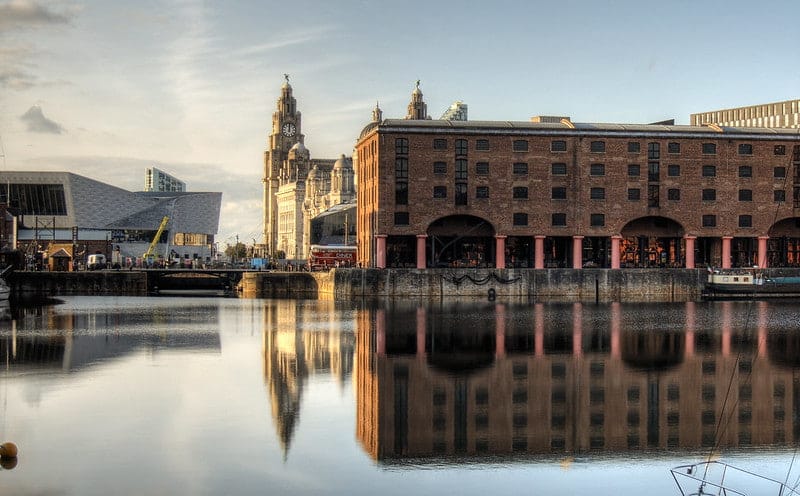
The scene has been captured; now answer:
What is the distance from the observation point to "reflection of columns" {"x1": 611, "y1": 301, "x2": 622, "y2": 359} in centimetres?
4822

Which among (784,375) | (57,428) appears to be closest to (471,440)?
(57,428)

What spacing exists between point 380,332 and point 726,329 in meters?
20.8

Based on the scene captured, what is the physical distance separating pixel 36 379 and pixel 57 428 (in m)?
10.4

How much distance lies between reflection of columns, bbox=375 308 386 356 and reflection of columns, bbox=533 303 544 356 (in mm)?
7309

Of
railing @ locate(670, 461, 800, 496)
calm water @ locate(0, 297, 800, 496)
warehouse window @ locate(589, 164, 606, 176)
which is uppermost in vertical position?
warehouse window @ locate(589, 164, 606, 176)

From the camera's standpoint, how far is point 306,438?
28.1 meters

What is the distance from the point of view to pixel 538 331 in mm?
59031

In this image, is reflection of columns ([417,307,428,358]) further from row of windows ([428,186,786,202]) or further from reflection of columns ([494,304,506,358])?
row of windows ([428,186,786,202])

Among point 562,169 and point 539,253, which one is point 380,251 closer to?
point 539,253

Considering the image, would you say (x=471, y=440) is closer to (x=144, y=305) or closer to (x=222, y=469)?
(x=222, y=469)

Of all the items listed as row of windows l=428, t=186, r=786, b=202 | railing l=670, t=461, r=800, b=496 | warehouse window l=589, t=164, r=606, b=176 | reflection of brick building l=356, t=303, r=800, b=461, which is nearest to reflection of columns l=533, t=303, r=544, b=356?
reflection of brick building l=356, t=303, r=800, b=461

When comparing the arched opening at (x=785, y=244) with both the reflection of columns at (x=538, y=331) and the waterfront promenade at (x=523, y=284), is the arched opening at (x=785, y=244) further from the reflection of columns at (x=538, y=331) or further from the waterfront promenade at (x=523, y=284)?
the reflection of columns at (x=538, y=331)

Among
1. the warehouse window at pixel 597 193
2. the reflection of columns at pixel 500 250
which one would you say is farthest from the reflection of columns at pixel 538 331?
the warehouse window at pixel 597 193

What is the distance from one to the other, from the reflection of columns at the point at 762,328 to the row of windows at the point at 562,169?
16625mm
